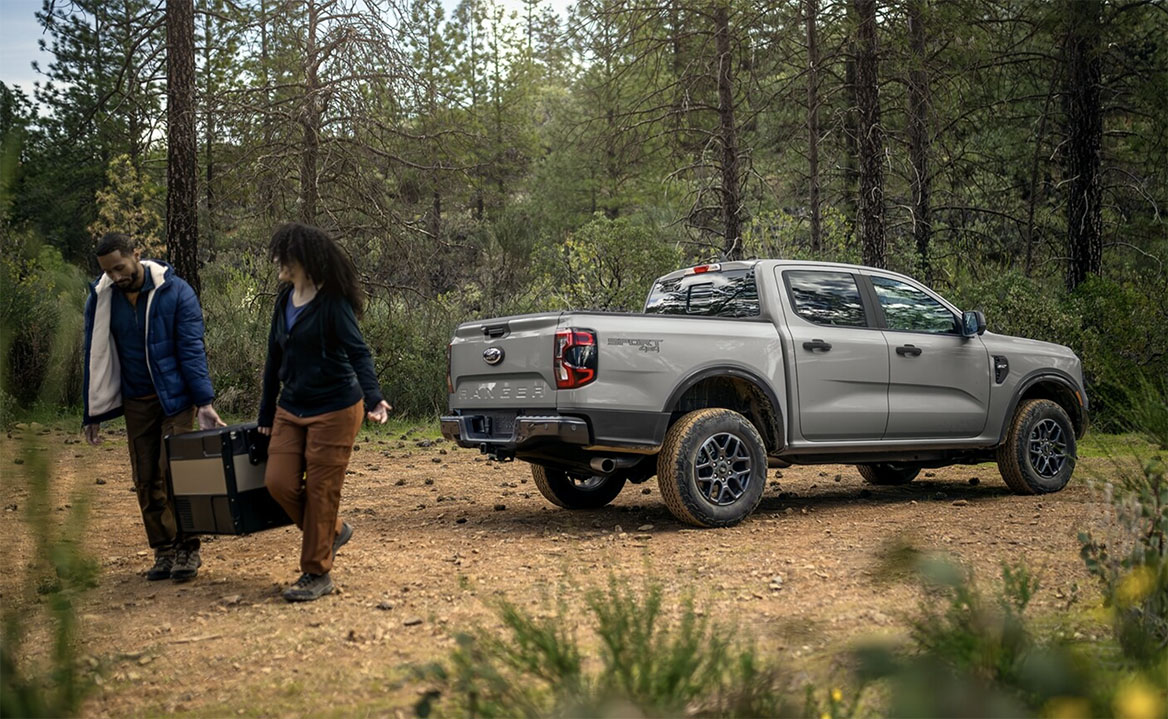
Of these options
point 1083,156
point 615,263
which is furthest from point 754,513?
point 1083,156

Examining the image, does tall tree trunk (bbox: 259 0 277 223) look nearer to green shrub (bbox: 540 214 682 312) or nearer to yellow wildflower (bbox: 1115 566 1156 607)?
green shrub (bbox: 540 214 682 312)

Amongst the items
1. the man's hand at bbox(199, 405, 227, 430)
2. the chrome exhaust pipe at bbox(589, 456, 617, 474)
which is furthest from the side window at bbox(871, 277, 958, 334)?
the man's hand at bbox(199, 405, 227, 430)

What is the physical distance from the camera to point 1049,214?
23609mm

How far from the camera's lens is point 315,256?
19.1 feet

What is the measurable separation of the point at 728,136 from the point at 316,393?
45.4ft

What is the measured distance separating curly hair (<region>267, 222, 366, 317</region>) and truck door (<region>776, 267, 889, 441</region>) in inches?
147

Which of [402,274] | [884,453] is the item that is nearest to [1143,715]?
[884,453]

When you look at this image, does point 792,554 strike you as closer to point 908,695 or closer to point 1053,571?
point 1053,571

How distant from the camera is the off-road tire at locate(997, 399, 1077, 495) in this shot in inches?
379

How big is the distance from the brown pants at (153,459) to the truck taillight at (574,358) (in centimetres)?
230

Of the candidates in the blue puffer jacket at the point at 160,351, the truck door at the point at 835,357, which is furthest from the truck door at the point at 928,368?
the blue puffer jacket at the point at 160,351

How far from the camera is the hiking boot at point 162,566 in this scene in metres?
6.54

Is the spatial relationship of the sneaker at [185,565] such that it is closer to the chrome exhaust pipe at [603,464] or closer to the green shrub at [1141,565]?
the chrome exhaust pipe at [603,464]

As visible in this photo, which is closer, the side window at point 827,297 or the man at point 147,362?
the man at point 147,362
